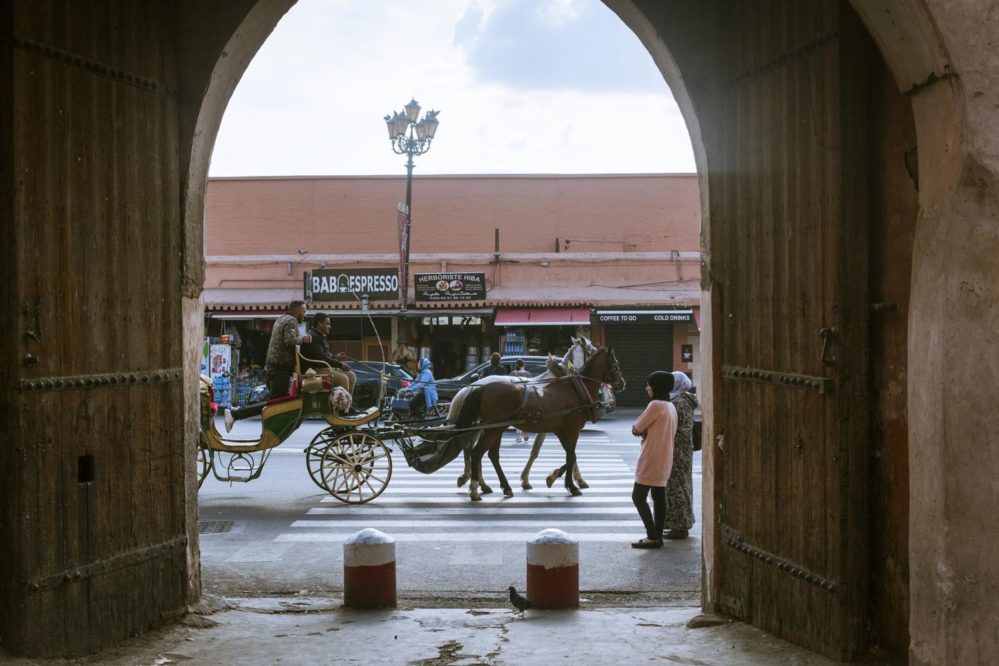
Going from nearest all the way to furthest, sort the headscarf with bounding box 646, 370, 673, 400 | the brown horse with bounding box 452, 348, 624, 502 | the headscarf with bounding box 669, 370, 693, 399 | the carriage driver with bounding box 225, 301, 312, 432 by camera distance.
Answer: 1. the headscarf with bounding box 646, 370, 673, 400
2. the headscarf with bounding box 669, 370, 693, 399
3. the carriage driver with bounding box 225, 301, 312, 432
4. the brown horse with bounding box 452, 348, 624, 502

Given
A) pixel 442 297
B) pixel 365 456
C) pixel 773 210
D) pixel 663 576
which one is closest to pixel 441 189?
pixel 442 297

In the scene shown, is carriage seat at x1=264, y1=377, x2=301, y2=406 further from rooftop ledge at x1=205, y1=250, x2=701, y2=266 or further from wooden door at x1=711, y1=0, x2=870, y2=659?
rooftop ledge at x1=205, y1=250, x2=701, y2=266

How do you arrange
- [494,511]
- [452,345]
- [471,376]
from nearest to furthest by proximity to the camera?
[494,511], [471,376], [452,345]

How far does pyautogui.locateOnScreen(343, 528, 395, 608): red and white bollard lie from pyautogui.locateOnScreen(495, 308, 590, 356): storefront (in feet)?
60.9

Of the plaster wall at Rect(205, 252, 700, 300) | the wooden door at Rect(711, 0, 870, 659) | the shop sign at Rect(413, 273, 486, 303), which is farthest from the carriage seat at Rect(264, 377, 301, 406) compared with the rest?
the plaster wall at Rect(205, 252, 700, 300)

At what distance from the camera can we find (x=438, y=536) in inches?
384

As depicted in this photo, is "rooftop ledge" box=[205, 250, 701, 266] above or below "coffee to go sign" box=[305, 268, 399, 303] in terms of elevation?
above

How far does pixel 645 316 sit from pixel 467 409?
1405 centimetres

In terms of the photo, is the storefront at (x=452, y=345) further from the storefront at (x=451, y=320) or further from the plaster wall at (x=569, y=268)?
the plaster wall at (x=569, y=268)

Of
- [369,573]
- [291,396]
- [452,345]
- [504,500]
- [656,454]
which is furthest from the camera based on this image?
[452,345]

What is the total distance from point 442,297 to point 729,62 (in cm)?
2047

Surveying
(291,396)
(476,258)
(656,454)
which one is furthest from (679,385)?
(476,258)

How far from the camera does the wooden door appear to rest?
14.9 ft

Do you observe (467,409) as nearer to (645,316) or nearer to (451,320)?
(645,316)
